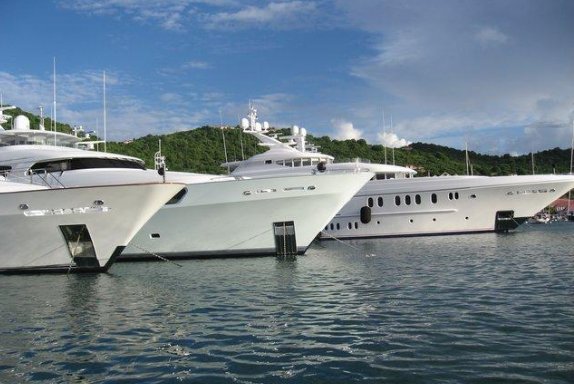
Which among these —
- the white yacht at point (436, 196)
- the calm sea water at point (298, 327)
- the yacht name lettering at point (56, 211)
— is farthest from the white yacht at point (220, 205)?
the white yacht at point (436, 196)

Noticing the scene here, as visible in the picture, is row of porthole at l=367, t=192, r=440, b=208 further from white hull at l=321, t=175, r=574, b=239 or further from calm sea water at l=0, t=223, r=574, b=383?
calm sea water at l=0, t=223, r=574, b=383

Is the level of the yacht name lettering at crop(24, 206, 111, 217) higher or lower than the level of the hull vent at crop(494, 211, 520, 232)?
higher

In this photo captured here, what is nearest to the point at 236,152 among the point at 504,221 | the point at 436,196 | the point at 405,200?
the point at 405,200

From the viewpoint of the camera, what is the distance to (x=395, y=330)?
9719mm

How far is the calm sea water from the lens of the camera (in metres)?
7.65

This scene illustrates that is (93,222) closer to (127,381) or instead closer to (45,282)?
(45,282)

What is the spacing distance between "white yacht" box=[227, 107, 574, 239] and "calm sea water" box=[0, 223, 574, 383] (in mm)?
22686

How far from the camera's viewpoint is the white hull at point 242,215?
2498cm

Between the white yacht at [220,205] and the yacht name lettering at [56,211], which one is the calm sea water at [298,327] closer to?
the yacht name lettering at [56,211]

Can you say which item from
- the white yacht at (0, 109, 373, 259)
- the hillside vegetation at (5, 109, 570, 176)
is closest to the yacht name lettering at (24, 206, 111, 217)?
the white yacht at (0, 109, 373, 259)

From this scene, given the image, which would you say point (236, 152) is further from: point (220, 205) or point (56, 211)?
point (56, 211)

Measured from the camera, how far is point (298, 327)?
1026 cm

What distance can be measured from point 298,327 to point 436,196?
110ft

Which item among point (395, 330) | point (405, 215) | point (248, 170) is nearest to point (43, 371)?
point (395, 330)
